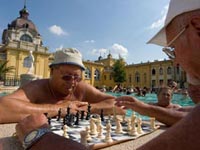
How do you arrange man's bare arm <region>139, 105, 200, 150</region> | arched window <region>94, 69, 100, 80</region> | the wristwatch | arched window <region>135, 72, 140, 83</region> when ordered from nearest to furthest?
man's bare arm <region>139, 105, 200, 150</region>
the wristwatch
arched window <region>94, 69, 100, 80</region>
arched window <region>135, 72, 140, 83</region>

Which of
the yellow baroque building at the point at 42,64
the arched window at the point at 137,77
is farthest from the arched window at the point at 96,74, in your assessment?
the arched window at the point at 137,77

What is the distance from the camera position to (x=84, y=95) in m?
2.08

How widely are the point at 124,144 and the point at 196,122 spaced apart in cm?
80

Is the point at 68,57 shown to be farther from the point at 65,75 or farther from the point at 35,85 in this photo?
the point at 35,85

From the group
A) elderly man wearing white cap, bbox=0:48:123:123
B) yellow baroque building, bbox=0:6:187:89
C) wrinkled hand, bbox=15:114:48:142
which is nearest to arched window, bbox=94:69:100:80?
yellow baroque building, bbox=0:6:187:89

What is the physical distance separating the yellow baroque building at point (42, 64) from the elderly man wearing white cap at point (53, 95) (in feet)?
60.5

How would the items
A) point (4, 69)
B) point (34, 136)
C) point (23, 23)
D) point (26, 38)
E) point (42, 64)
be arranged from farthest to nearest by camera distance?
point (23, 23) → point (26, 38) → point (42, 64) → point (4, 69) → point (34, 136)

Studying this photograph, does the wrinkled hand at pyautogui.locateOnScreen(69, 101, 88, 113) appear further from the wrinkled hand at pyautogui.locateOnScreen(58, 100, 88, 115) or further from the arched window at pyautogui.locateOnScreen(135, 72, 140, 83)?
the arched window at pyautogui.locateOnScreen(135, 72, 140, 83)

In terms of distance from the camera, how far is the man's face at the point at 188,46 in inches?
17.9

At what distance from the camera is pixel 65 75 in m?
1.66

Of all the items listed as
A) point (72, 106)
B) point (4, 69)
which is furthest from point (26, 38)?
point (72, 106)

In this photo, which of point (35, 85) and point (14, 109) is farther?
point (35, 85)

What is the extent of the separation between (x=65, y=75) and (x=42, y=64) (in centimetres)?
2304

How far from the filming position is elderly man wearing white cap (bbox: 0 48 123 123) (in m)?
1.50
